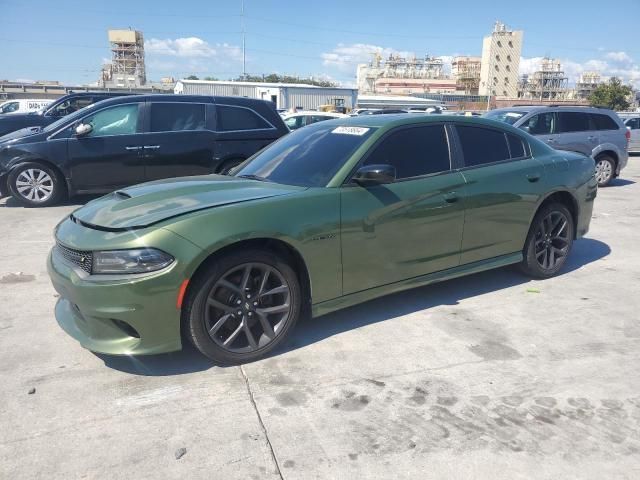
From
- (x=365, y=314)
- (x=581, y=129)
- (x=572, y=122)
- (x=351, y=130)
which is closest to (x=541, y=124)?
(x=572, y=122)

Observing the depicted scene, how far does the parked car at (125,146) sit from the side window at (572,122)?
632 cm

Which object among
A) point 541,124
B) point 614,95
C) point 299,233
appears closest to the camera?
point 299,233

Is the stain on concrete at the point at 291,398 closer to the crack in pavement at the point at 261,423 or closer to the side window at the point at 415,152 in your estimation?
the crack in pavement at the point at 261,423

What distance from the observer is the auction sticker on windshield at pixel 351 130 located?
4096 millimetres

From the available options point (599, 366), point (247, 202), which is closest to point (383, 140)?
point (247, 202)

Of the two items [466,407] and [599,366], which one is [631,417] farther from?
[466,407]

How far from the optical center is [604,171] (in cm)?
1154

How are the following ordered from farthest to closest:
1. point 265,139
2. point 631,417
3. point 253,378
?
point 265,139, point 253,378, point 631,417

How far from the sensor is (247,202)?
3.41 m

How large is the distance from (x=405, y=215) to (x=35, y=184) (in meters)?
6.90

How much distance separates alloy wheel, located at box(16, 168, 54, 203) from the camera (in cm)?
828

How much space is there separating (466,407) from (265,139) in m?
6.66

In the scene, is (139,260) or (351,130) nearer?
(139,260)

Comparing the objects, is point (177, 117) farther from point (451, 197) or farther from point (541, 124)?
point (541, 124)
